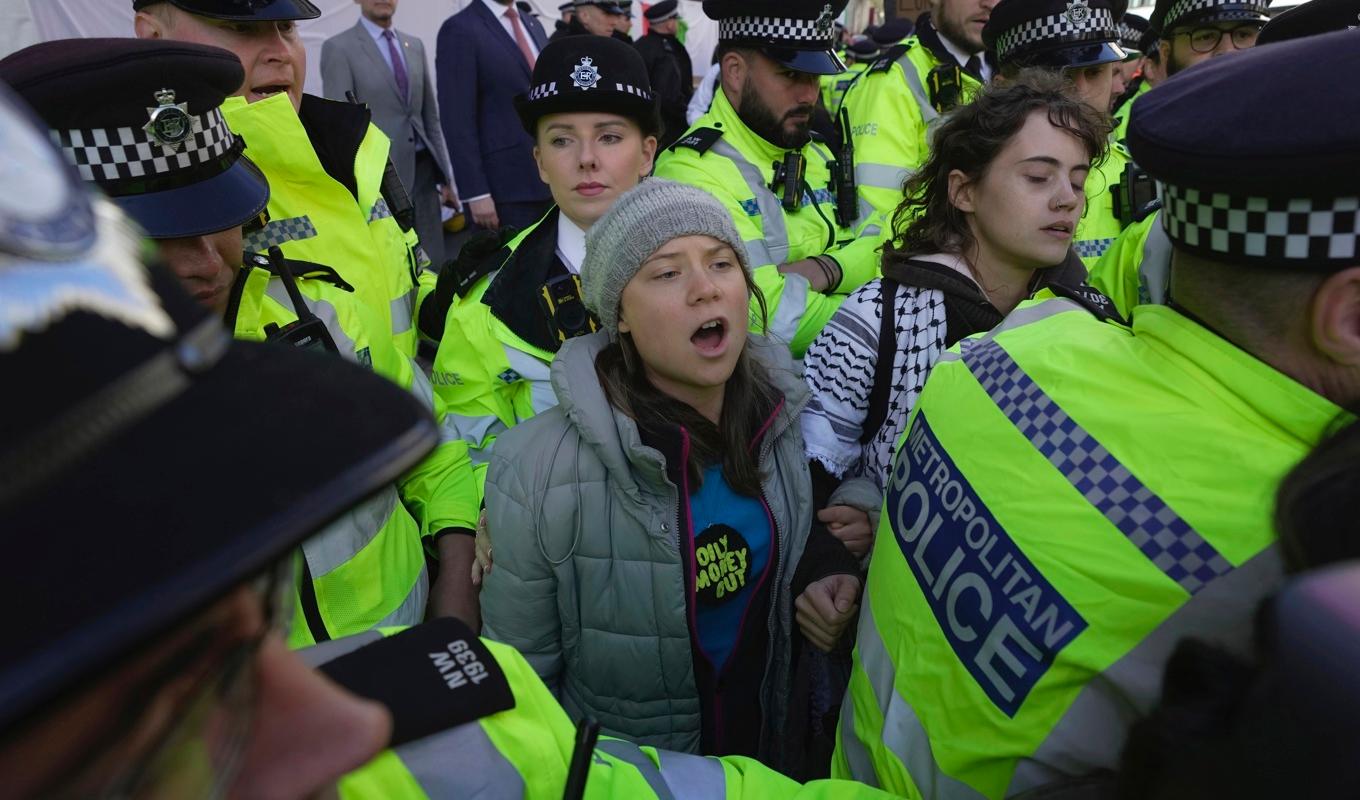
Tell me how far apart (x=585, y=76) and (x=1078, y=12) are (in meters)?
2.28

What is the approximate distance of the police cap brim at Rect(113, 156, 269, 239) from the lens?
174 cm

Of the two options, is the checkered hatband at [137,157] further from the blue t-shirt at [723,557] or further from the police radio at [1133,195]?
the police radio at [1133,195]

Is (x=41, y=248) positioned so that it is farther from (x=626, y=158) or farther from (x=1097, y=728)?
(x=626, y=158)

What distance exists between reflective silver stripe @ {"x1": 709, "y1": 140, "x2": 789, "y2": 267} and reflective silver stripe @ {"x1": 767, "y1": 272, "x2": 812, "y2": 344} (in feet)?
1.23

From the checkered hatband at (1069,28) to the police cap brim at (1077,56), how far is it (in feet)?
0.10

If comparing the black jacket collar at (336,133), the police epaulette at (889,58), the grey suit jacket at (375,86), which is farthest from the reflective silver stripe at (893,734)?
the grey suit jacket at (375,86)

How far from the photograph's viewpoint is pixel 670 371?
6.88 ft

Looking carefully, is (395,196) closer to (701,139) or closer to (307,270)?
(307,270)

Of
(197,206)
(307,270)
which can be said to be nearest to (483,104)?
(307,270)

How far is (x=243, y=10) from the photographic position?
2.61m

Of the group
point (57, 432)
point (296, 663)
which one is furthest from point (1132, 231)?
point (57, 432)

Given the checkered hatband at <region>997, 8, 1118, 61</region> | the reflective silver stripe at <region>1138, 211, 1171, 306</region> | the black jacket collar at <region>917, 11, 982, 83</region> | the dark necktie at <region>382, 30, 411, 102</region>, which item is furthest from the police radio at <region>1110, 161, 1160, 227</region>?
the dark necktie at <region>382, 30, 411, 102</region>

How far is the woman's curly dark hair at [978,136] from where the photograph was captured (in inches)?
99.0

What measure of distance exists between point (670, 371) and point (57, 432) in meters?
1.69
